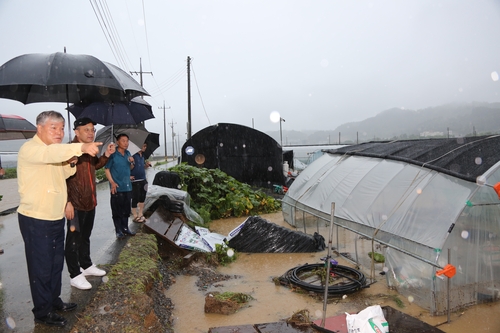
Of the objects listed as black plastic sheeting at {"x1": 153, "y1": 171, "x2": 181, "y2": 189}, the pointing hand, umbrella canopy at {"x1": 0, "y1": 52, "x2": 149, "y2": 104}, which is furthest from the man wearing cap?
black plastic sheeting at {"x1": 153, "y1": 171, "x2": 181, "y2": 189}

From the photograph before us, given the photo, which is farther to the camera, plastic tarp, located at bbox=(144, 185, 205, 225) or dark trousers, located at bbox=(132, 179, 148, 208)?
plastic tarp, located at bbox=(144, 185, 205, 225)

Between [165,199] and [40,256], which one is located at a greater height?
[40,256]

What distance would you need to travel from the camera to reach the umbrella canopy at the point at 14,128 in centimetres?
872

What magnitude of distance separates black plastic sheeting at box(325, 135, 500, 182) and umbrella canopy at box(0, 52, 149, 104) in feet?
20.1

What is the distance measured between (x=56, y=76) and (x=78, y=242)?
2227 millimetres

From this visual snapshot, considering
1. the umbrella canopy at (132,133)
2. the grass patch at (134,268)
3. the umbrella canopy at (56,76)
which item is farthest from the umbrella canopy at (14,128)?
the grass patch at (134,268)

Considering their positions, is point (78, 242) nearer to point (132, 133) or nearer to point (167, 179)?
point (132, 133)

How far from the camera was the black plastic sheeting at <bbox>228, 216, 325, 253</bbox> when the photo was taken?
9.18 meters

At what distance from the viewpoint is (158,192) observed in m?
9.70

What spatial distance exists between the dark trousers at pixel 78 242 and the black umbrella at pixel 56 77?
181 cm

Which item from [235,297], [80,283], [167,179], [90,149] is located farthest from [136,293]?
[167,179]

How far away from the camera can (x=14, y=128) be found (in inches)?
346

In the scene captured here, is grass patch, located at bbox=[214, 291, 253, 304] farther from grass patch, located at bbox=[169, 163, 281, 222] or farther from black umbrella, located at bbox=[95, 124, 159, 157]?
grass patch, located at bbox=[169, 163, 281, 222]

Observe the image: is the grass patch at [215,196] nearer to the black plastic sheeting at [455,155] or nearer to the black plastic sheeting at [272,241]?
the black plastic sheeting at [272,241]
